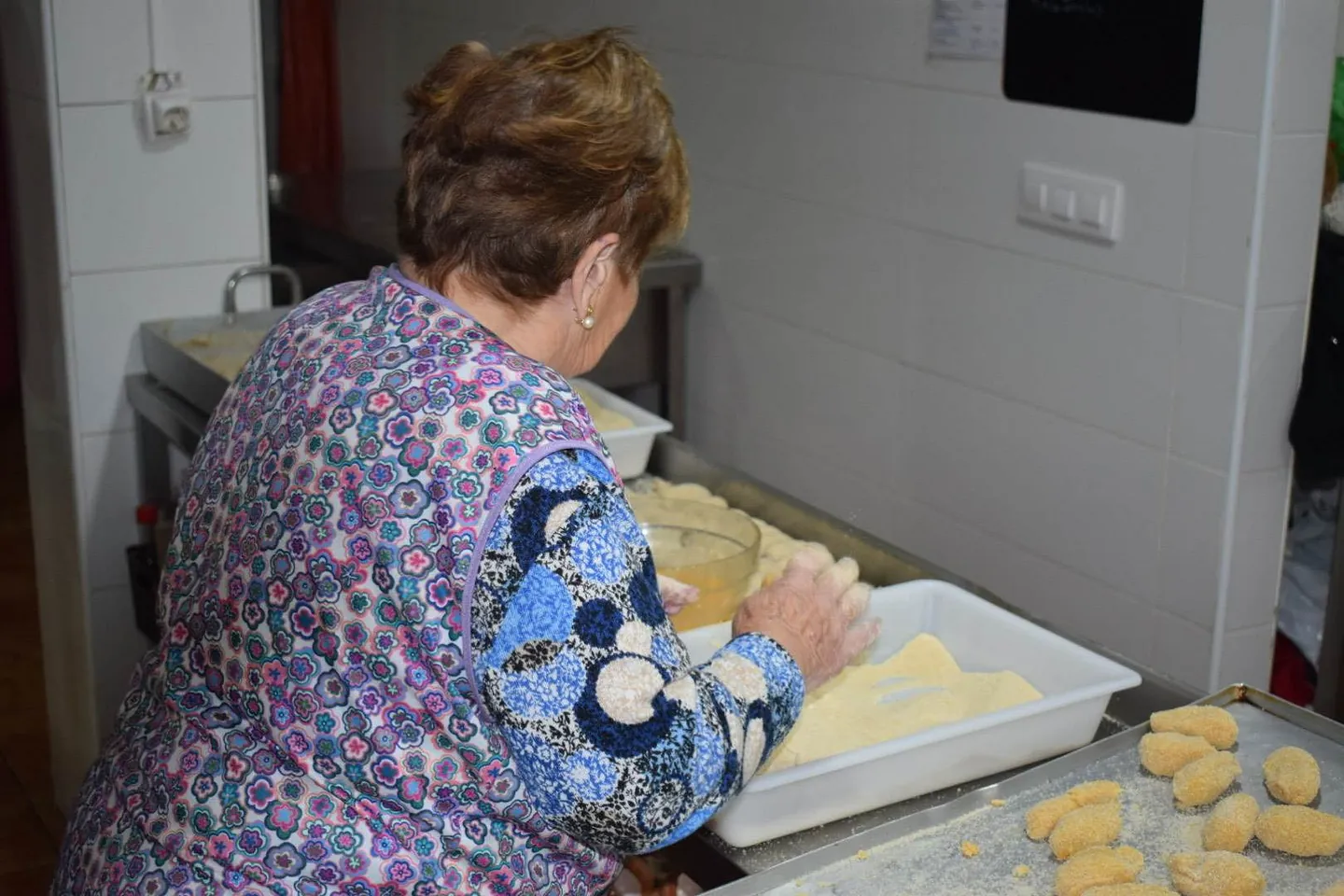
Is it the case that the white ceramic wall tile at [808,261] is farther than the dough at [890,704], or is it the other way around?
the white ceramic wall tile at [808,261]

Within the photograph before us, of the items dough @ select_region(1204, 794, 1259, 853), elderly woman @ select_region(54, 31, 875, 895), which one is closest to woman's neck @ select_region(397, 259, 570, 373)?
elderly woman @ select_region(54, 31, 875, 895)

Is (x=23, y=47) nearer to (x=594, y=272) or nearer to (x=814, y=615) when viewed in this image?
(x=594, y=272)

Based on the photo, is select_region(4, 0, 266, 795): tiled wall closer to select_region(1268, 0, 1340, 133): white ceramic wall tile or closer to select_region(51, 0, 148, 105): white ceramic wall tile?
select_region(51, 0, 148, 105): white ceramic wall tile

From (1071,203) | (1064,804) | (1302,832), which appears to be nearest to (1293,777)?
(1302,832)

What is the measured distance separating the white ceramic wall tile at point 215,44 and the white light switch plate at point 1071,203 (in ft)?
4.05

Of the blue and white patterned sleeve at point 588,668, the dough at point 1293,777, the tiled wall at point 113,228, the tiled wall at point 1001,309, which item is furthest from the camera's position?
the tiled wall at point 113,228

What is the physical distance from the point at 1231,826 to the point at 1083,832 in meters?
0.12

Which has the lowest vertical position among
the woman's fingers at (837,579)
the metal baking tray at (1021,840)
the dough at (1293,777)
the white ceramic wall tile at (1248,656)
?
the white ceramic wall tile at (1248,656)

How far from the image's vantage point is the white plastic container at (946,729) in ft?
4.15

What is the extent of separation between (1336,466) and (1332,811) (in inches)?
37.1

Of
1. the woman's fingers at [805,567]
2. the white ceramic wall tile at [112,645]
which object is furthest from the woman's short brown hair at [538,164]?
the white ceramic wall tile at [112,645]

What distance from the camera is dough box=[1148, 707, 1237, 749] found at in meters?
1.37

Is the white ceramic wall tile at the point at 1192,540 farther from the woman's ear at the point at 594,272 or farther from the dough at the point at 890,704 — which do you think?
the woman's ear at the point at 594,272

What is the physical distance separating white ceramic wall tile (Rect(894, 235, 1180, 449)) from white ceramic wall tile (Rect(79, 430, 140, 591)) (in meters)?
1.32
